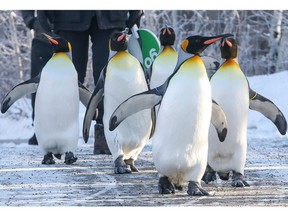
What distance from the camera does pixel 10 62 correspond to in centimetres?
1229

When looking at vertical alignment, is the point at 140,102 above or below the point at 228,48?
below

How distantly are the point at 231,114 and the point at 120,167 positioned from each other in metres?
0.78

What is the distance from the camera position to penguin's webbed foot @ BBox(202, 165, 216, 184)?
5.26 metres

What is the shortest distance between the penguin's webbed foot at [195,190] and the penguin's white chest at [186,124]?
0.12 feet

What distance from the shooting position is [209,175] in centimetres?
528

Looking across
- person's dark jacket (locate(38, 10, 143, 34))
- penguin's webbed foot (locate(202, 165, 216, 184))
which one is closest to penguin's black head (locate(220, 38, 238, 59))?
penguin's webbed foot (locate(202, 165, 216, 184))

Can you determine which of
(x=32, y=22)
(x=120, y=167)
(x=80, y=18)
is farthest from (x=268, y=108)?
(x=32, y=22)

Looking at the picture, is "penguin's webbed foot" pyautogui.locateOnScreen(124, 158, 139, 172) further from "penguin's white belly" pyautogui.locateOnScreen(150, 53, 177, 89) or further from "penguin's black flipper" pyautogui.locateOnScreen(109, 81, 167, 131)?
"penguin's white belly" pyautogui.locateOnScreen(150, 53, 177, 89)

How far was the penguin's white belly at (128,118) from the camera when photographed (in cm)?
550

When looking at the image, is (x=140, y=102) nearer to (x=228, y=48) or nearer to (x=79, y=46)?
(x=228, y=48)

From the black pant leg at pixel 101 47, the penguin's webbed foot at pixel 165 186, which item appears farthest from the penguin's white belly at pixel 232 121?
the black pant leg at pixel 101 47

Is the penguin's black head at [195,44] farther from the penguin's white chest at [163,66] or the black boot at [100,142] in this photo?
the black boot at [100,142]

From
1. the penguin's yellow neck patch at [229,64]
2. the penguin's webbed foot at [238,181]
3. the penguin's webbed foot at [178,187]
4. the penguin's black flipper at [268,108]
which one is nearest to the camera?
the penguin's webbed foot at [178,187]

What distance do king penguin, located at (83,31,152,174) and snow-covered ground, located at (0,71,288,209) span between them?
6.2 inches
